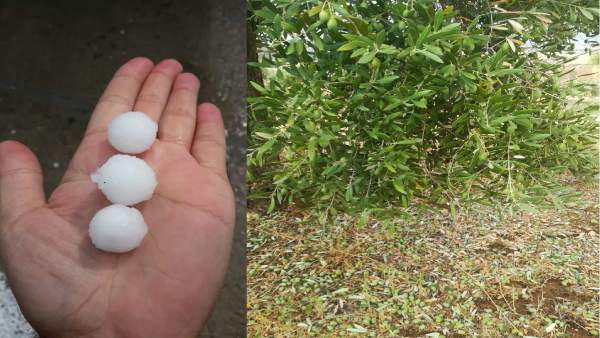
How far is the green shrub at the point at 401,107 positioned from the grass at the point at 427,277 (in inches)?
8.2

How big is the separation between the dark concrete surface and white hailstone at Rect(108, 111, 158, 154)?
0.69 feet

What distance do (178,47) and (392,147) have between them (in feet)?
1.72

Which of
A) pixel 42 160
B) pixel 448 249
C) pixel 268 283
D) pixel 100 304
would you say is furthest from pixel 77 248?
pixel 448 249

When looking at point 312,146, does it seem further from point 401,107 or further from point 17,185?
point 17,185

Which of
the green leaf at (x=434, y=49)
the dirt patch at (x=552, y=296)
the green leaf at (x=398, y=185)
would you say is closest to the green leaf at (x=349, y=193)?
the green leaf at (x=398, y=185)

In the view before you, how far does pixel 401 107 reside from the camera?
1.46m

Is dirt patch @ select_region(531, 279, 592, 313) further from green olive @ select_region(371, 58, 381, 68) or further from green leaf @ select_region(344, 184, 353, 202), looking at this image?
green olive @ select_region(371, 58, 381, 68)

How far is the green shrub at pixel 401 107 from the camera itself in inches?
53.4

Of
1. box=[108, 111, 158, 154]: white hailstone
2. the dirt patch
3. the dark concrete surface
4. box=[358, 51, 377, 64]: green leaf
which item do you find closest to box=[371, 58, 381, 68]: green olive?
box=[358, 51, 377, 64]: green leaf

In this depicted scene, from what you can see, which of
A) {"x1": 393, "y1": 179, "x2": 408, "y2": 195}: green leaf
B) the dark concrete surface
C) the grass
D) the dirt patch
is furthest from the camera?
the dirt patch

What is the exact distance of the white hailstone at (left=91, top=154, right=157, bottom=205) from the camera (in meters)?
0.96

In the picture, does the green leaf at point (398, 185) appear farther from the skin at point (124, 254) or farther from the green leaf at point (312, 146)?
the skin at point (124, 254)

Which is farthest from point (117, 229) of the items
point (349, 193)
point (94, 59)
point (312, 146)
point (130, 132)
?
point (349, 193)

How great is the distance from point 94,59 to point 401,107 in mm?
710
